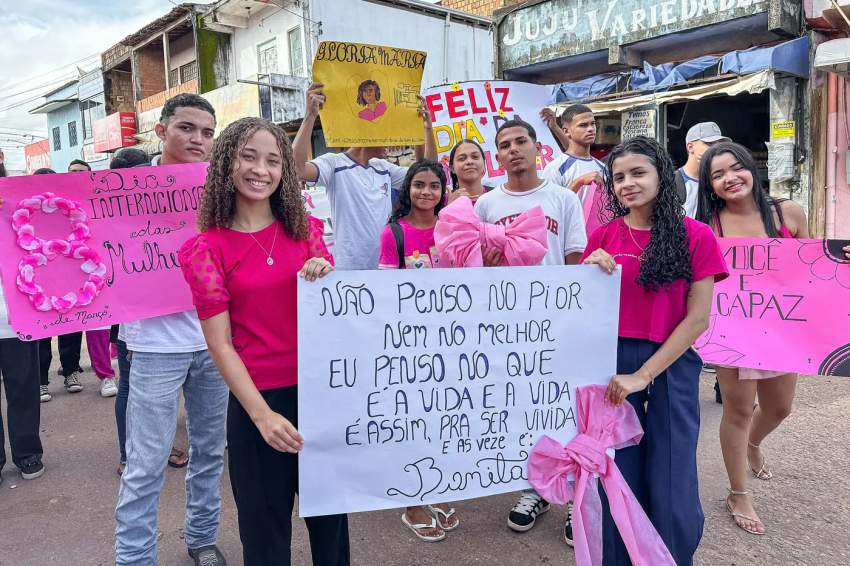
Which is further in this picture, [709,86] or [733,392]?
[709,86]

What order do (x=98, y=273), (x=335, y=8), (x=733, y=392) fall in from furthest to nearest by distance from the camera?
(x=335, y=8)
(x=733, y=392)
(x=98, y=273)

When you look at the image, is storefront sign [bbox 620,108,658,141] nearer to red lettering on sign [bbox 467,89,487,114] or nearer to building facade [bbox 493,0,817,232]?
building facade [bbox 493,0,817,232]

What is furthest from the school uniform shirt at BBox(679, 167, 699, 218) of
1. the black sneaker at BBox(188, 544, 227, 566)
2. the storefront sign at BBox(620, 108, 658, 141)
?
the storefront sign at BBox(620, 108, 658, 141)

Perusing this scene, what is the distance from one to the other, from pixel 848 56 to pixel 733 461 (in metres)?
6.37

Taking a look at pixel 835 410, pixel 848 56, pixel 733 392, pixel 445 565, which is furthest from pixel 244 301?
pixel 848 56

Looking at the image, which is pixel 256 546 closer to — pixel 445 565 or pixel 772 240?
pixel 445 565

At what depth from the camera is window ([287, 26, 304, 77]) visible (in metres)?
15.6

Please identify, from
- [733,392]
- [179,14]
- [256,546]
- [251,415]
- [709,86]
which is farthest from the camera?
[179,14]

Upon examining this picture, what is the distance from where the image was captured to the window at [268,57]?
16.6 m

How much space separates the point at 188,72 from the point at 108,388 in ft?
55.7

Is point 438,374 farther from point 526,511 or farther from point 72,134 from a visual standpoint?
point 72,134

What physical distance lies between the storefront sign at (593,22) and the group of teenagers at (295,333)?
726 centimetres

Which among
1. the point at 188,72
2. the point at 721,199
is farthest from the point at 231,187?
the point at 188,72

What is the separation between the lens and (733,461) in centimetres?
291
